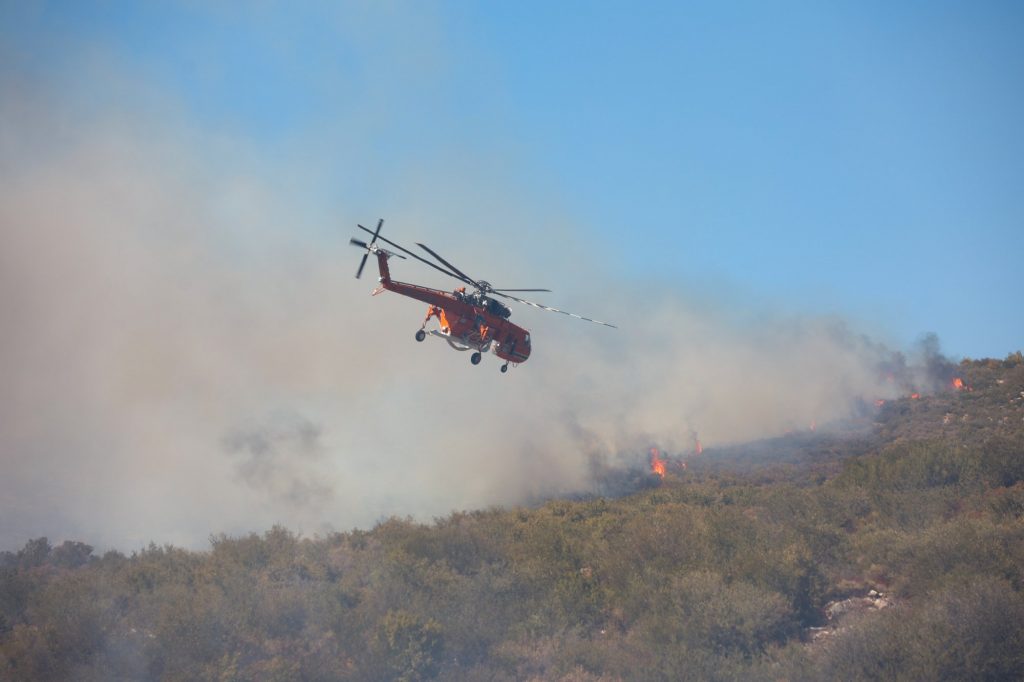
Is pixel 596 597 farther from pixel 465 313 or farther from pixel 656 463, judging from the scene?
pixel 656 463

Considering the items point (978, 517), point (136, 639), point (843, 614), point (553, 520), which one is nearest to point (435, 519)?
point (553, 520)

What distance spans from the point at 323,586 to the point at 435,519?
570 inches

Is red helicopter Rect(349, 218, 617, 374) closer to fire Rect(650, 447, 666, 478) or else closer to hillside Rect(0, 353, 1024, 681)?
hillside Rect(0, 353, 1024, 681)

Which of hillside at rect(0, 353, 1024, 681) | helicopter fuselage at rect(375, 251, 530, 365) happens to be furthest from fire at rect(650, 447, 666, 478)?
helicopter fuselage at rect(375, 251, 530, 365)

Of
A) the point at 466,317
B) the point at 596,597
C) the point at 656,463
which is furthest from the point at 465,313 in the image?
the point at 656,463

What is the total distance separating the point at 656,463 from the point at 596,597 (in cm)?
5285

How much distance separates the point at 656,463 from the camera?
328ft

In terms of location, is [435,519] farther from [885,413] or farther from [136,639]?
[885,413]

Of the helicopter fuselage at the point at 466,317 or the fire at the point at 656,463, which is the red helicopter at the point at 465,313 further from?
the fire at the point at 656,463

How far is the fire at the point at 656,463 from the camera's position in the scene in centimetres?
9770

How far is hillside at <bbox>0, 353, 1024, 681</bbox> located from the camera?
38312mm

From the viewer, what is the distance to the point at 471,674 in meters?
42.0

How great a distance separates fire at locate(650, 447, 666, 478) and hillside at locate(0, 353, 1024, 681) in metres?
33.4

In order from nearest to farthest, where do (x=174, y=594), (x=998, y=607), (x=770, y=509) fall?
(x=998, y=607)
(x=174, y=594)
(x=770, y=509)
